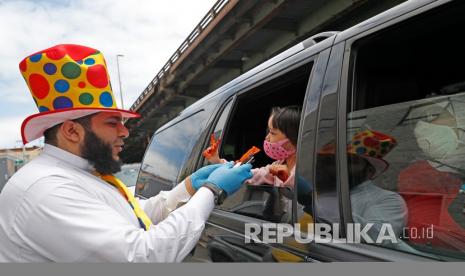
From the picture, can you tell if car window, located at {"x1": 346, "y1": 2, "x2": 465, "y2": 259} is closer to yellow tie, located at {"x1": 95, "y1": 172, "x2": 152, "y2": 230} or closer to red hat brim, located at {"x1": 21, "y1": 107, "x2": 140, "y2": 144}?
yellow tie, located at {"x1": 95, "y1": 172, "x2": 152, "y2": 230}

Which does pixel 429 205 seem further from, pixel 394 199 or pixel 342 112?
pixel 342 112

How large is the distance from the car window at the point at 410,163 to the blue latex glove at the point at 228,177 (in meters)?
0.49

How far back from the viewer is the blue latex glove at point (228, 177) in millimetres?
1799

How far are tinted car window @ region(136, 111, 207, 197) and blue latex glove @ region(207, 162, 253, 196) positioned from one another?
138 cm

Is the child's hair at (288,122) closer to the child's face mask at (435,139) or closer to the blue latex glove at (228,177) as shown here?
the blue latex glove at (228,177)

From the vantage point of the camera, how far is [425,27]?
6.32ft

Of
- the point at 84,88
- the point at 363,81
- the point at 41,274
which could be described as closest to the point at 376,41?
the point at 363,81

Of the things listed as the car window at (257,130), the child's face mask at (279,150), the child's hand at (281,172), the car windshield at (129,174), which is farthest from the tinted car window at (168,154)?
the car windshield at (129,174)

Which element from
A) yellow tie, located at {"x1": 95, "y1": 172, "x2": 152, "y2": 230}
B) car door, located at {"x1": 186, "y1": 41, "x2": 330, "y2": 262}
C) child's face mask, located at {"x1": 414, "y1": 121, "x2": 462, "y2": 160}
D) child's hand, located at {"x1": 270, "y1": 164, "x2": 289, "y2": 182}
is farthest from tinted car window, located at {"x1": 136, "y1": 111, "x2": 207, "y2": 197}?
child's face mask, located at {"x1": 414, "y1": 121, "x2": 462, "y2": 160}

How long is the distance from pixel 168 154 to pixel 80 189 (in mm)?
2660

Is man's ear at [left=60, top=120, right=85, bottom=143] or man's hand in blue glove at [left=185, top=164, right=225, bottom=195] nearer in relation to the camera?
man's ear at [left=60, top=120, right=85, bottom=143]

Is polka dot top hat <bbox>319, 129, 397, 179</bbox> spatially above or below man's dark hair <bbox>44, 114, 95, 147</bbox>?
below

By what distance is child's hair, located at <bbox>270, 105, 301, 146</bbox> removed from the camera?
106 inches

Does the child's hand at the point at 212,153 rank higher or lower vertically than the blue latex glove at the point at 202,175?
higher
